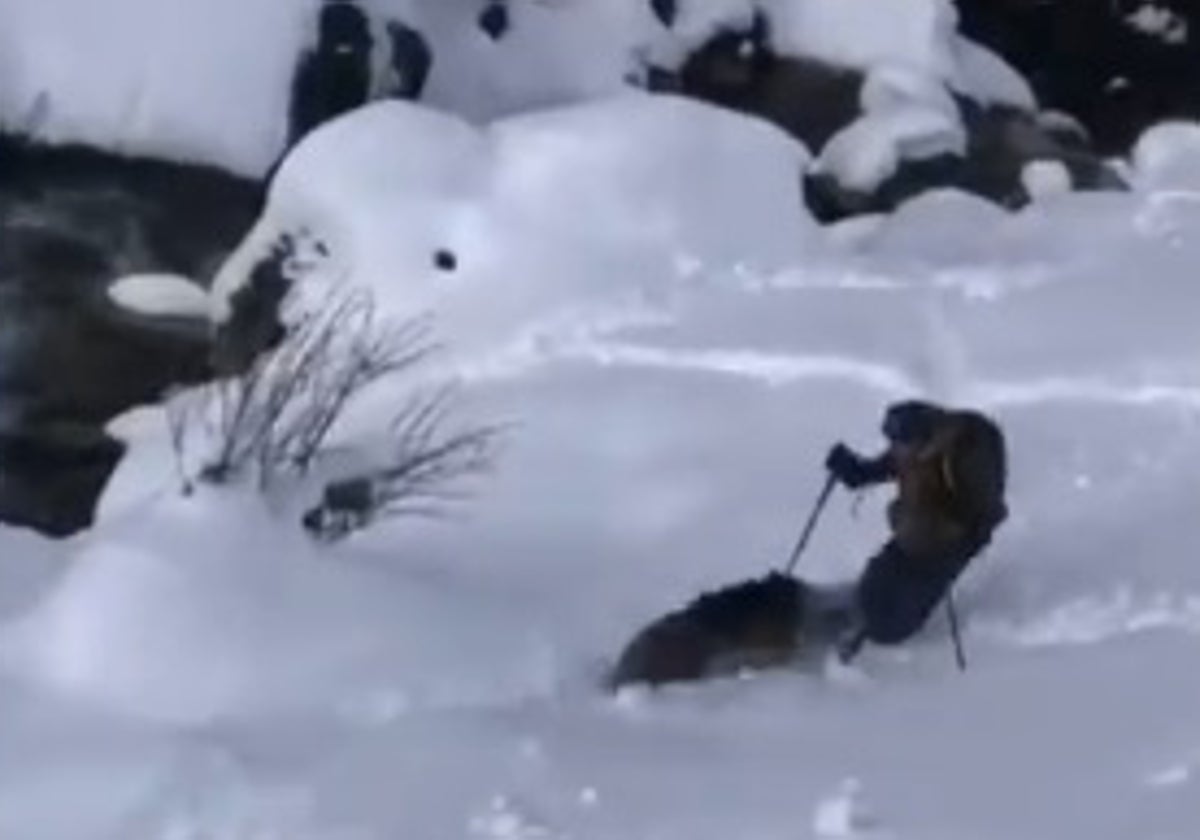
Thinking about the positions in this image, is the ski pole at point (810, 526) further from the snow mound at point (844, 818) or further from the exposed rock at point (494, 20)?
the exposed rock at point (494, 20)

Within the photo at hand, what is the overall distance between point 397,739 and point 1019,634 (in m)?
2.02

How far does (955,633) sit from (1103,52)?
6566mm

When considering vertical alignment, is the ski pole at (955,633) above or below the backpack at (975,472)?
below

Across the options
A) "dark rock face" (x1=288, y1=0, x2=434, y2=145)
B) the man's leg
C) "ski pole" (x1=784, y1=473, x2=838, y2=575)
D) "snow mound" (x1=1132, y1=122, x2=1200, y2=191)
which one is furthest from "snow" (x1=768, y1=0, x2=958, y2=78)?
the man's leg

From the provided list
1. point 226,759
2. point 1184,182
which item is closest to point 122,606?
point 226,759

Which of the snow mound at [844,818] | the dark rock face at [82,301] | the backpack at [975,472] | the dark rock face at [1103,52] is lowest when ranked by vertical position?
the dark rock face at [82,301]

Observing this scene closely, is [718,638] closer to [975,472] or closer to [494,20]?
[975,472]

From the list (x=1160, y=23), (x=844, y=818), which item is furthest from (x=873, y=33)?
(x=844, y=818)

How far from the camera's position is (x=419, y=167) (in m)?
14.2

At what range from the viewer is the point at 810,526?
38.3 feet

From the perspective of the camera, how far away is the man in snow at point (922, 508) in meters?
10.7

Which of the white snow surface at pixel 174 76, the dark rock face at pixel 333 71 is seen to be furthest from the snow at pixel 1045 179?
the dark rock face at pixel 333 71

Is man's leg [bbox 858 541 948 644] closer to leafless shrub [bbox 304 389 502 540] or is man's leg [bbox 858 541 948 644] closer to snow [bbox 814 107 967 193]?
Answer: leafless shrub [bbox 304 389 502 540]

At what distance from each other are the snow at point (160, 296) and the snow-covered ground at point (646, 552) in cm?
21
